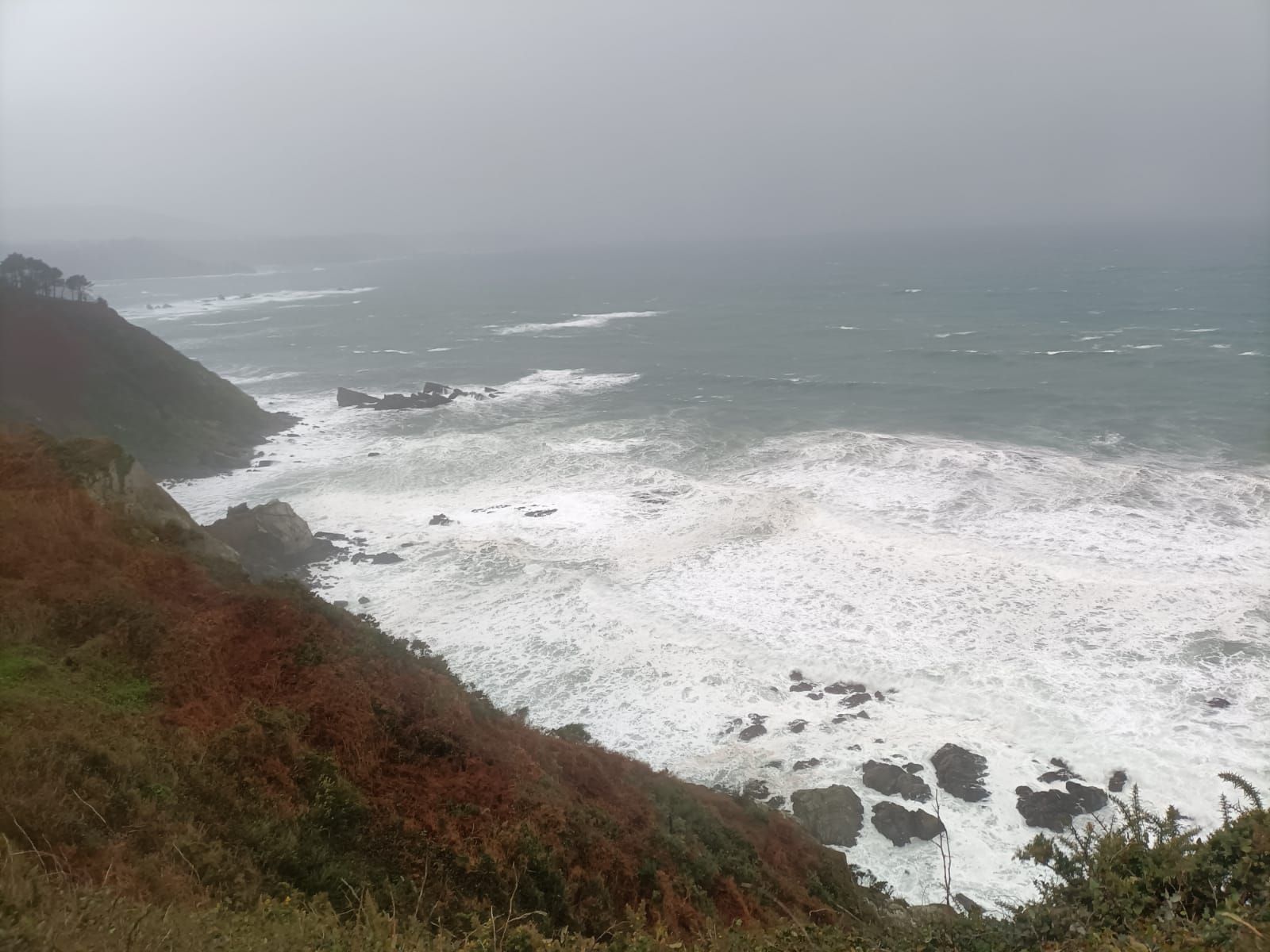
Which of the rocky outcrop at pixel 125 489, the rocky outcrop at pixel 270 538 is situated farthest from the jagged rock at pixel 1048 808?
the rocky outcrop at pixel 270 538

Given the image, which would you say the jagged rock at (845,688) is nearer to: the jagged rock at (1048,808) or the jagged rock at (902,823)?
the jagged rock at (902,823)

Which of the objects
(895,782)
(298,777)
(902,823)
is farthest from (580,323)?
(298,777)

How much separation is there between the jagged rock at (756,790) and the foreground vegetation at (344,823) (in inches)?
97.4

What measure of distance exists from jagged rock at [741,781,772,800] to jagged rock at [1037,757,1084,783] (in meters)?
5.12

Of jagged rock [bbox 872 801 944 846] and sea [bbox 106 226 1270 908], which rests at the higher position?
sea [bbox 106 226 1270 908]

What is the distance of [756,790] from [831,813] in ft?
4.76

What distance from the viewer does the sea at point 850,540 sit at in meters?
16.0

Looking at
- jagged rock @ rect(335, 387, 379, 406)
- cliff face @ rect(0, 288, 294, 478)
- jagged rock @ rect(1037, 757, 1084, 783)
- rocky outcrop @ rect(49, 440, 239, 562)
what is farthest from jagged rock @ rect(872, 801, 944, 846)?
jagged rock @ rect(335, 387, 379, 406)

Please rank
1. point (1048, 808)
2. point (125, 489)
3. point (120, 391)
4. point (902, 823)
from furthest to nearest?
point (120, 391)
point (125, 489)
point (1048, 808)
point (902, 823)

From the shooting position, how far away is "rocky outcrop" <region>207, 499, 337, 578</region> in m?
24.4

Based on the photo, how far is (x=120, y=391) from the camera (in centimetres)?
3822

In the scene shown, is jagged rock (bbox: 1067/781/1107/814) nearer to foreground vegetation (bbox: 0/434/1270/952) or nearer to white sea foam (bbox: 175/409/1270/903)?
white sea foam (bbox: 175/409/1270/903)

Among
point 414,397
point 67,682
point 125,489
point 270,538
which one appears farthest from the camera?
point 414,397

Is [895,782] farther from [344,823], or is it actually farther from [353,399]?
[353,399]
